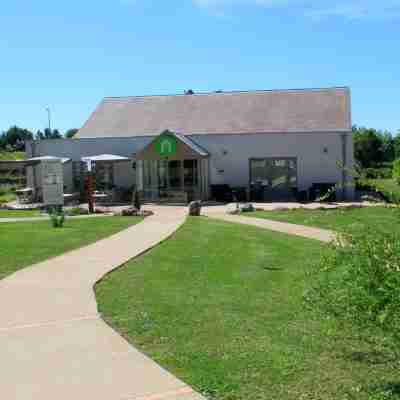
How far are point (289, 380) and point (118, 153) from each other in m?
31.2

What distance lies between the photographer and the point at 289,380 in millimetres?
5277

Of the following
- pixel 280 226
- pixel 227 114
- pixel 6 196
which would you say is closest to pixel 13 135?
pixel 6 196

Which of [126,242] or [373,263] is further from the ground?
[373,263]

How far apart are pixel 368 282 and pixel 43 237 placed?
499 inches

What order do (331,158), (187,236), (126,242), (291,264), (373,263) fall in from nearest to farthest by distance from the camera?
(373,263) < (291,264) < (126,242) < (187,236) < (331,158)

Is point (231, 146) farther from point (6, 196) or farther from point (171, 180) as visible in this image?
point (6, 196)

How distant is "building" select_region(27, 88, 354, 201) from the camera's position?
32.9 meters

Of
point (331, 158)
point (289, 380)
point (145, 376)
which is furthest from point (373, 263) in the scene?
point (331, 158)

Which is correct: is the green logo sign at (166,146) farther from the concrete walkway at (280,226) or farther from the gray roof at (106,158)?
the concrete walkway at (280,226)

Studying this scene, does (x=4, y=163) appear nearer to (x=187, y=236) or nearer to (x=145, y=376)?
(x=187, y=236)

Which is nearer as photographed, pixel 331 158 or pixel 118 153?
pixel 331 158

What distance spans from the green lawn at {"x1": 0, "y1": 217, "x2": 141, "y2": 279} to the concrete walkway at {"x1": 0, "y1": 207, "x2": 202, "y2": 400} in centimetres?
168

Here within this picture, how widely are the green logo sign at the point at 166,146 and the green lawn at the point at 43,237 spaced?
10.2m

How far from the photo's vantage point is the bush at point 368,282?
4.56 metres
